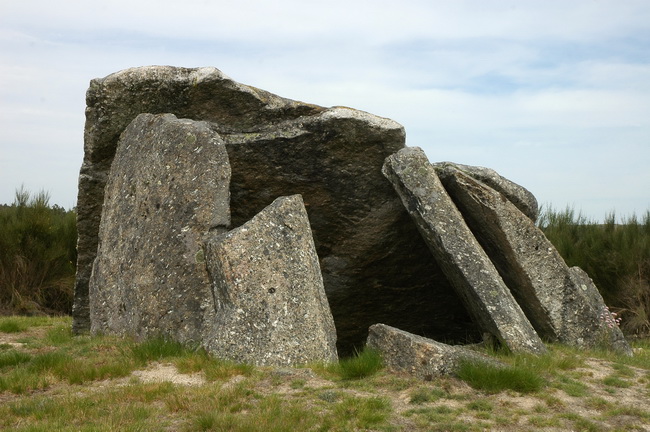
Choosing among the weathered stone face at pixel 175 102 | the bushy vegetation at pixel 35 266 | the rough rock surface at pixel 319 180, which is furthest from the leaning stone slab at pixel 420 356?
the bushy vegetation at pixel 35 266

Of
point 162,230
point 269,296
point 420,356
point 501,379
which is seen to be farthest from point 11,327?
point 501,379

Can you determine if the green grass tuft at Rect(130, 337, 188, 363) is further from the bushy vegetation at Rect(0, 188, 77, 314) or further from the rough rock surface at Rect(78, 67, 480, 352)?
the bushy vegetation at Rect(0, 188, 77, 314)

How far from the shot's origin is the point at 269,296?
329 inches

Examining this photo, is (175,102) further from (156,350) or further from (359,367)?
(359,367)

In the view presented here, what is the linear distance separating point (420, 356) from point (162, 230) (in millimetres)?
3735

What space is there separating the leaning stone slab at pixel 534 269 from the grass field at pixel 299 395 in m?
1.58

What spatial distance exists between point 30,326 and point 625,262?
444 inches

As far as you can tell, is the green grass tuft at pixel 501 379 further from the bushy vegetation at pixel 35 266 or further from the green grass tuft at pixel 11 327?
the bushy vegetation at pixel 35 266

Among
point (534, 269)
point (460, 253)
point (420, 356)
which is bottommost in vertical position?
point (420, 356)

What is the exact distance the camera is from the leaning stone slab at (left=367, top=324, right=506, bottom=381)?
7703 mm

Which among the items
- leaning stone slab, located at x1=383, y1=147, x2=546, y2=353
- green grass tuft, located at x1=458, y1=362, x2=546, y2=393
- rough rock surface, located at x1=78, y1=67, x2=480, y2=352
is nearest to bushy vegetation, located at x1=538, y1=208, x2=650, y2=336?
rough rock surface, located at x1=78, y1=67, x2=480, y2=352

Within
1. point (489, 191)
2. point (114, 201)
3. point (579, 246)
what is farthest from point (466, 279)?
point (579, 246)

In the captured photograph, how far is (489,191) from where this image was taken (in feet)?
33.9

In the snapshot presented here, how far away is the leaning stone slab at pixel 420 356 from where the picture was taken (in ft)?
25.3
